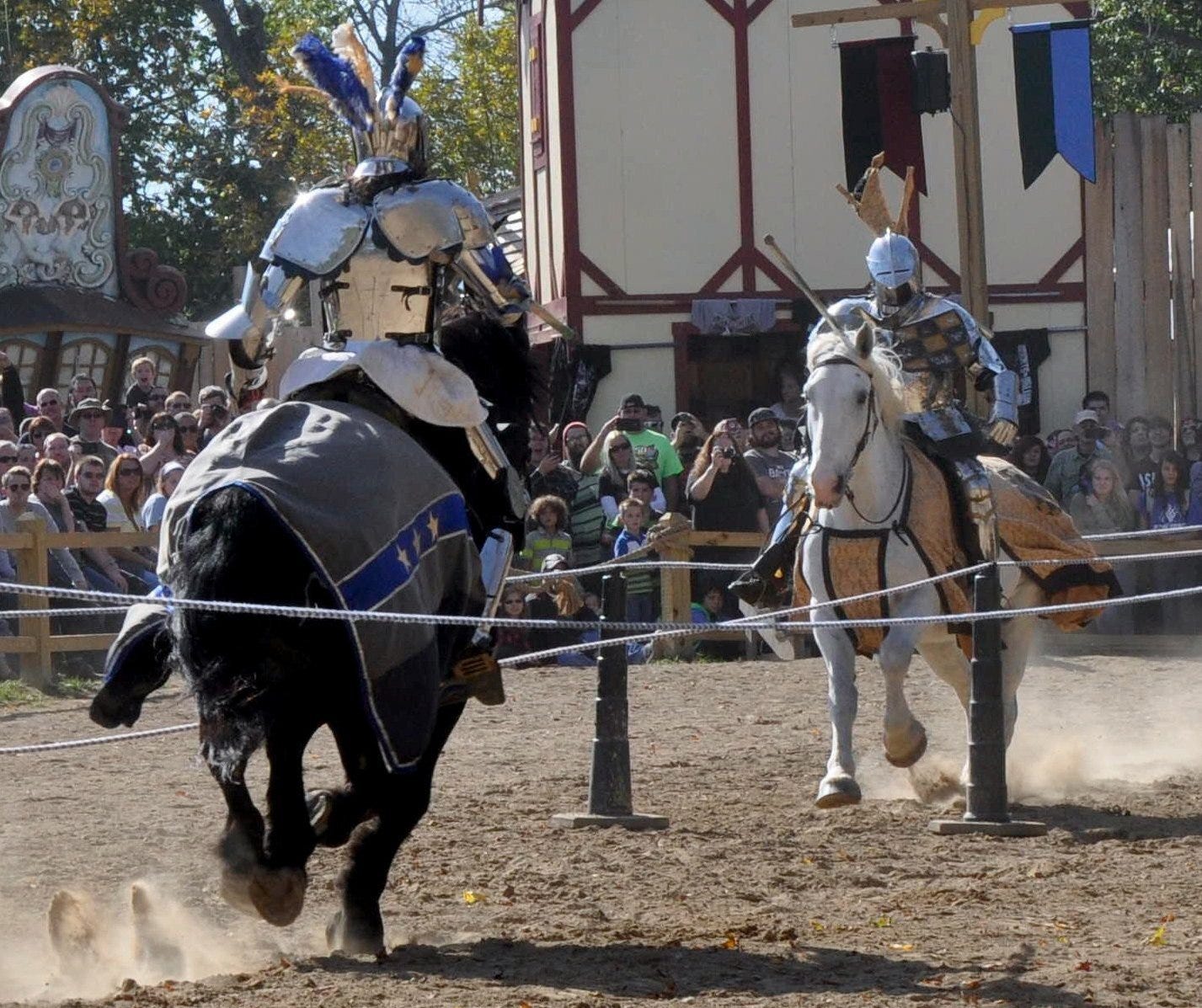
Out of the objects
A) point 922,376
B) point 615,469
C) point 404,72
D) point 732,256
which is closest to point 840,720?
point 922,376

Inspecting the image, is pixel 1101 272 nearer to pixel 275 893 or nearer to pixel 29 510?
pixel 29 510

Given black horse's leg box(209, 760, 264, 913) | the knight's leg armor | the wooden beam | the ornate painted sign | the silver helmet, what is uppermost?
the wooden beam

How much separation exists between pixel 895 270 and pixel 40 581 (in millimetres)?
5563

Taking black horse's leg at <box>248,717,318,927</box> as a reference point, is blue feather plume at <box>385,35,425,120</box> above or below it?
above

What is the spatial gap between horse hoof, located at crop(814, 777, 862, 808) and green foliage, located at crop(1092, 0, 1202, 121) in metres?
19.7

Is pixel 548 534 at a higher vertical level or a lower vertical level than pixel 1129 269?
lower

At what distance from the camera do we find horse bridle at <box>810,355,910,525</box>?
8234 mm

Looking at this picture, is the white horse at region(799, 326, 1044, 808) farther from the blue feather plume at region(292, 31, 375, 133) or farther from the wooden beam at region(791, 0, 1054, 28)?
the wooden beam at region(791, 0, 1054, 28)

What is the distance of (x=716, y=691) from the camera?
41.7 feet

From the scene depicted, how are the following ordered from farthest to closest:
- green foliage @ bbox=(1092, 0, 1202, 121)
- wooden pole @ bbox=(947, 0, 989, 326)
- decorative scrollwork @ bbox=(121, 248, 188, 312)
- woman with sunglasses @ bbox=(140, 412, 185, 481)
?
1. green foliage @ bbox=(1092, 0, 1202, 121)
2. decorative scrollwork @ bbox=(121, 248, 188, 312)
3. wooden pole @ bbox=(947, 0, 989, 326)
4. woman with sunglasses @ bbox=(140, 412, 185, 481)

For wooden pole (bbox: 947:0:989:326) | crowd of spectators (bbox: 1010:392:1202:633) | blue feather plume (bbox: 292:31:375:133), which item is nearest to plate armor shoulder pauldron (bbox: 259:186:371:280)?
blue feather plume (bbox: 292:31:375:133)

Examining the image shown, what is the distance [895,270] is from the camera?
928 cm

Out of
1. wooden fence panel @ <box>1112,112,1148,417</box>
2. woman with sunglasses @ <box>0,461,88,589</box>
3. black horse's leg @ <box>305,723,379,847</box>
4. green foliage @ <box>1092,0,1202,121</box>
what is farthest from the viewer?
green foliage @ <box>1092,0,1202,121</box>

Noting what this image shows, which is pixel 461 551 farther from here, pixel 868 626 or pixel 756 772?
pixel 756 772
